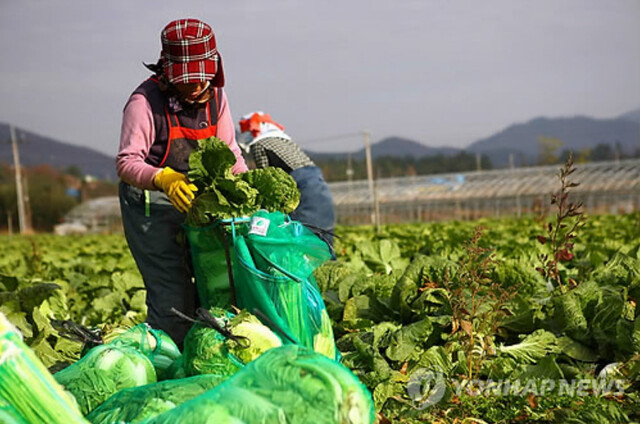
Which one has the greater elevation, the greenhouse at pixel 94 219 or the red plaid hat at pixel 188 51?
the red plaid hat at pixel 188 51

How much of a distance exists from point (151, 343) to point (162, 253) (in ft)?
2.17

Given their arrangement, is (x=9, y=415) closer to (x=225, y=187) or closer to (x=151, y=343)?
(x=151, y=343)

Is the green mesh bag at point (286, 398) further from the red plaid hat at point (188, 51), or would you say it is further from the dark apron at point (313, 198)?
the dark apron at point (313, 198)

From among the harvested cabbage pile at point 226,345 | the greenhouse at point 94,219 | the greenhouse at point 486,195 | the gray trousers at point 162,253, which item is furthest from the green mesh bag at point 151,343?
the greenhouse at point 94,219

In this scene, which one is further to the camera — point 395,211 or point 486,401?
point 395,211

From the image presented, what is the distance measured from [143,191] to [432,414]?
159cm

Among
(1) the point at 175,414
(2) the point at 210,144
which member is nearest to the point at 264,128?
(2) the point at 210,144

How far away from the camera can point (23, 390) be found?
1638 mm

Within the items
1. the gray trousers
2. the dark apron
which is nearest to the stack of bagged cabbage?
the gray trousers

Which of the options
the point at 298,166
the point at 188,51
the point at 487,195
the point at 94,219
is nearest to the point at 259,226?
the point at 188,51

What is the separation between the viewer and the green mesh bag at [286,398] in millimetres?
1620

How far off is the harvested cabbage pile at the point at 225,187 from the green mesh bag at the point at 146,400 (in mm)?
821

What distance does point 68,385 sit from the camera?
2111mm

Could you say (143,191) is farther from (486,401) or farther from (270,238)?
(486,401)
